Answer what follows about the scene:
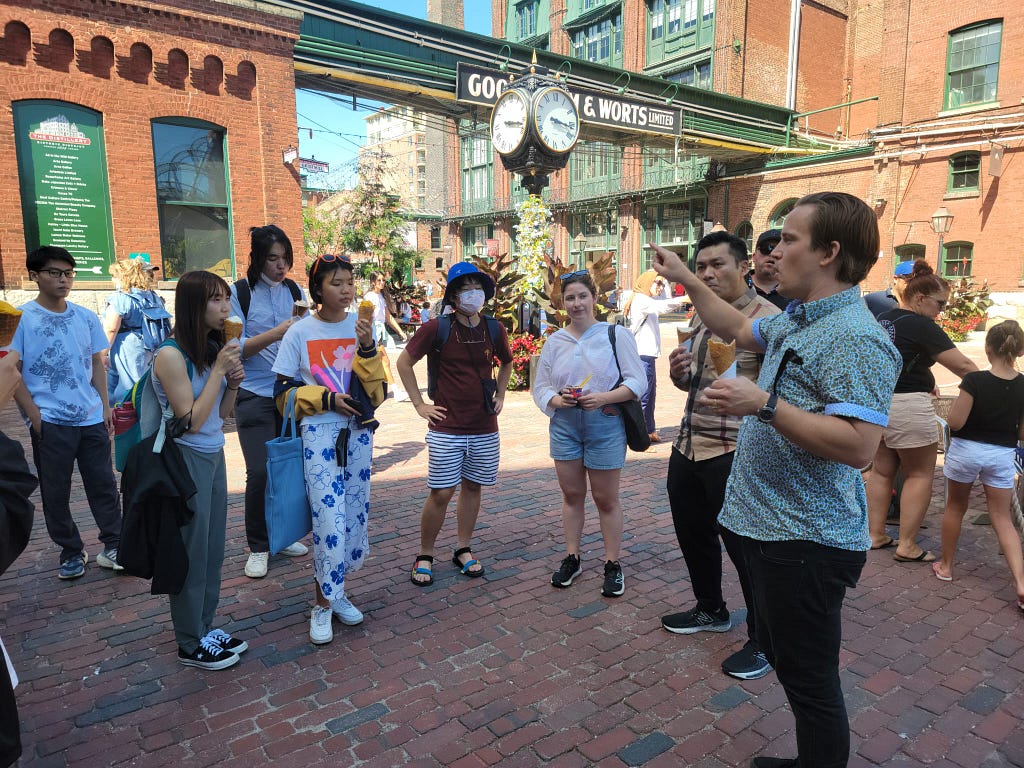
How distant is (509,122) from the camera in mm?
9656

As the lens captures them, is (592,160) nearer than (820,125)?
No

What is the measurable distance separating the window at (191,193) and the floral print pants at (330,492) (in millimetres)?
10163

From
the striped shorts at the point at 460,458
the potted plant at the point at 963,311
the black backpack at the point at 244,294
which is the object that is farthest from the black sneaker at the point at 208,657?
the potted plant at the point at 963,311

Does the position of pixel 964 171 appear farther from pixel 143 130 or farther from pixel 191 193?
pixel 143 130

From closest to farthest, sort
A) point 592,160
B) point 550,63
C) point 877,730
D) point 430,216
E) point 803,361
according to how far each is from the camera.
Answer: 1. point 803,361
2. point 877,730
3. point 550,63
4. point 592,160
5. point 430,216

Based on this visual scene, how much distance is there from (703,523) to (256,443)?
3010 mm

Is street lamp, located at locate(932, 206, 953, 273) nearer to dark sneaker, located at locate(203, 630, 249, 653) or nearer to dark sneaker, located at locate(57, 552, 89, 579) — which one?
dark sneaker, located at locate(203, 630, 249, 653)

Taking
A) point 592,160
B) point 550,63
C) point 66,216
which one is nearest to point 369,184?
point 592,160

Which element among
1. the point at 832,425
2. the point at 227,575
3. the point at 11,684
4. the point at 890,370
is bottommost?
the point at 227,575

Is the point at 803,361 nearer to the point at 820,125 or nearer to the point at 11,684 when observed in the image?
the point at 11,684

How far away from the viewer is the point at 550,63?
1538cm

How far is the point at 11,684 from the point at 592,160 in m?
35.0

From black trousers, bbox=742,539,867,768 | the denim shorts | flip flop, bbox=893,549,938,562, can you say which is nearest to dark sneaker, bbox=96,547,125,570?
the denim shorts

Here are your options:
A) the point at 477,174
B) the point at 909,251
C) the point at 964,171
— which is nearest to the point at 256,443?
the point at 909,251
